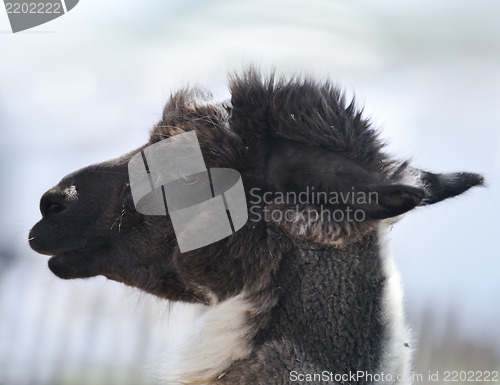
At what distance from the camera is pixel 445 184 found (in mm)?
2975

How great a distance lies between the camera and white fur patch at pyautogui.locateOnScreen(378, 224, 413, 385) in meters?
2.58

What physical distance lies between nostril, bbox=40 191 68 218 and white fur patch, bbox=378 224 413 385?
1.31 m

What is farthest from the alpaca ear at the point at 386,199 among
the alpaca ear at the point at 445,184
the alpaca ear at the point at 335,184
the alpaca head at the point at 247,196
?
the alpaca ear at the point at 445,184

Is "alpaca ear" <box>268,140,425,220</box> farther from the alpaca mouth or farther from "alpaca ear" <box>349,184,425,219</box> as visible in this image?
the alpaca mouth

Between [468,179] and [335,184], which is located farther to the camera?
[468,179]

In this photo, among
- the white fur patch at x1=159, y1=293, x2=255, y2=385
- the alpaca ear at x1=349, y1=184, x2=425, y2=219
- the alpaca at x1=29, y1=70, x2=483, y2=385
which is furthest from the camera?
the white fur patch at x1=159, y1=293, x2=255, y2=385

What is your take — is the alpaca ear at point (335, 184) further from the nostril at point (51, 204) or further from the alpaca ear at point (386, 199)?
the nostril at point (51, 204)

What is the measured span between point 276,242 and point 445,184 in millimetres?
784

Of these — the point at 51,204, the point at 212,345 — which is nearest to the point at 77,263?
the point at 51,204

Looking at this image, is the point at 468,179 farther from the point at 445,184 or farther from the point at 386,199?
the point at 386,199

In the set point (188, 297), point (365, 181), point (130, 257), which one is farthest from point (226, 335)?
point (365, 181)

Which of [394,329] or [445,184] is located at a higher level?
[445,184]

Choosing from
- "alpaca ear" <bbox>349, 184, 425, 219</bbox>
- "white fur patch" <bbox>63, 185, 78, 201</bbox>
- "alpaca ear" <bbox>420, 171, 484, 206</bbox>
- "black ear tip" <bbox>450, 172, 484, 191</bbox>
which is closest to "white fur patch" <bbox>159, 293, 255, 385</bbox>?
"alpaca ear" <bbox>349, 184, 425, 219</bbox>

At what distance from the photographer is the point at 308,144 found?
2.78 m
